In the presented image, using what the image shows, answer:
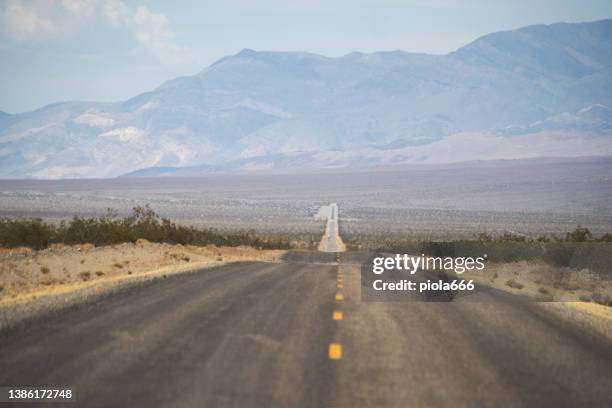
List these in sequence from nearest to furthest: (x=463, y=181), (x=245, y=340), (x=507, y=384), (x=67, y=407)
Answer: (x=67, y=407), (x=507, y=384), (x=245, y=340), (x=463, y=181)

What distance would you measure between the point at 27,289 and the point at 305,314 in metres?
7.70

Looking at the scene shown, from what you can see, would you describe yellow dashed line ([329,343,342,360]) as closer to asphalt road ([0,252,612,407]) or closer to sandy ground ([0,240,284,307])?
asphalt road ([0,252,612,407])

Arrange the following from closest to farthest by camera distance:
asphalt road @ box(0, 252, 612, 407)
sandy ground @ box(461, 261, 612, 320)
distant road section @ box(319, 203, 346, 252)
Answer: asphalt road @ box(0, 252, 612, 407)
sandy ground @ box(461, 261, 612, 320)
distant road section @ box(319, 203, 346, 252)

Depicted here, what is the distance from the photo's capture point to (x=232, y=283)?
1944 centimetres

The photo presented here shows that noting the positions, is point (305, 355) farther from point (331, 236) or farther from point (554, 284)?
point (331, 236)

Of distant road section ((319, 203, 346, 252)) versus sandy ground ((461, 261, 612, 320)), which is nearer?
sandy ground ((461, 261, 612, 320))

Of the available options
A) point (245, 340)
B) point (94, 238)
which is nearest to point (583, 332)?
point (245, 340)

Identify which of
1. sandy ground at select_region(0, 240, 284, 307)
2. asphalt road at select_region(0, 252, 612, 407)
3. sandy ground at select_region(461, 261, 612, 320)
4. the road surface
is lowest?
the road surface

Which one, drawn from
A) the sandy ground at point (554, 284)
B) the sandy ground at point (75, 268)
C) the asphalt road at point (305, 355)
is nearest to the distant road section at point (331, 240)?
the sandy ground at point (75, 268)

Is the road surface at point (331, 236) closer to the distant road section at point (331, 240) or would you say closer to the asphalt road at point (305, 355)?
the distant road section at point (331, 240)

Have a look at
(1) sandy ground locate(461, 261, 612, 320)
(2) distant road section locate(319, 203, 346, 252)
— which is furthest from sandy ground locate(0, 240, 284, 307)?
(2) distant road section locate(319, 203, 346, 252)

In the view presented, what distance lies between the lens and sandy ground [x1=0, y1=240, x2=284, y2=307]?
18103 millimetres

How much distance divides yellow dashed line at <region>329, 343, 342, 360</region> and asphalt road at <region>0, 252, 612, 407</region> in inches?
1.7

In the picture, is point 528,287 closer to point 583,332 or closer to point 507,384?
point 583,332
